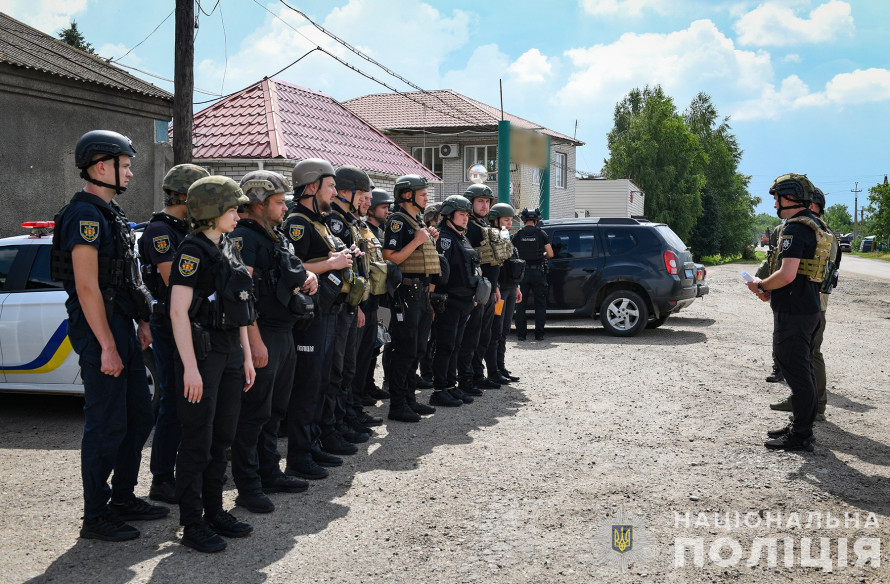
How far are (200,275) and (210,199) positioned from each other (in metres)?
0.41

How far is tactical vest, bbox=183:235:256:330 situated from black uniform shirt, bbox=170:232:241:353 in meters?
0.01

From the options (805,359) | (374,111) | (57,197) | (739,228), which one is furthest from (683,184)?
(805,359)

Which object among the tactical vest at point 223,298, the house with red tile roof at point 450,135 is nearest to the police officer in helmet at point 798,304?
the tactical vest at point 223,298

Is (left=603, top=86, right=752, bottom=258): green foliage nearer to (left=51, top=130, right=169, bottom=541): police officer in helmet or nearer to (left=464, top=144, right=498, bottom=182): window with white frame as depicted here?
(left=464, top=144, right=498, bottom=182): window with white frame

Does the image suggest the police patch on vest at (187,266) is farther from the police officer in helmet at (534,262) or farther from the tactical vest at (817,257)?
the police officer in helmet at (534,262)

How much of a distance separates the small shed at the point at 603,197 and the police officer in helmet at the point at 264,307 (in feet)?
153

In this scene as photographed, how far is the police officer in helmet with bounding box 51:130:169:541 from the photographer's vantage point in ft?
13.9

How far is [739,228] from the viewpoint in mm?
75500

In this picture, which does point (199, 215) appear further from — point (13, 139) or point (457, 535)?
point (13, 139)

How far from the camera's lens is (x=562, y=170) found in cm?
4488

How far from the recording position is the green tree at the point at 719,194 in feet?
223

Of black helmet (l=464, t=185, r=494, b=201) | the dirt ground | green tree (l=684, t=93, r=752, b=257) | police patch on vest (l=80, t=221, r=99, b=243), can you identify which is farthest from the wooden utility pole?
green tree (l=684, t=93, r=752, b=257)

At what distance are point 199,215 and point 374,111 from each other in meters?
37.7

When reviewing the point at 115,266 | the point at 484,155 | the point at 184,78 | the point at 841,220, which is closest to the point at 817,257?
the point at 115,266
